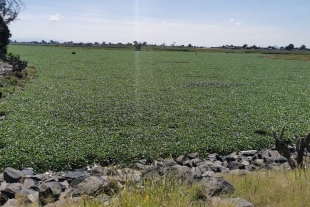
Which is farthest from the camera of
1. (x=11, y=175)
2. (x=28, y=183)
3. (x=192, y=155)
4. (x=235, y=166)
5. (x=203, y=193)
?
(x=192, y=155)

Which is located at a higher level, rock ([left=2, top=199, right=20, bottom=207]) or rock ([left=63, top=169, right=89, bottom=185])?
rock ([left=2, top=199, right=20, bottom=207])

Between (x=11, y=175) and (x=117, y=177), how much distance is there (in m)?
2.47

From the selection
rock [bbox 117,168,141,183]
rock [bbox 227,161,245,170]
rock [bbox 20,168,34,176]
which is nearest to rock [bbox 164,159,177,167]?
rock [bbox 227,161,245,170]

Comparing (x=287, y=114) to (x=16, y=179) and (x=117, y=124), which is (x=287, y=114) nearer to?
(x=117, y=124)

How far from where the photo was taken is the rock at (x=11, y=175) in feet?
21.2

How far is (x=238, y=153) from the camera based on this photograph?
8.69m

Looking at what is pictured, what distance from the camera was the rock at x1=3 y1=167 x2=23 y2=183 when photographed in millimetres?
6470

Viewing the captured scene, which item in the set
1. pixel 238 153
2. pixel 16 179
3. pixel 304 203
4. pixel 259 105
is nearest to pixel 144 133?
pixel 238 153

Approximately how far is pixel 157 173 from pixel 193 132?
466 cm

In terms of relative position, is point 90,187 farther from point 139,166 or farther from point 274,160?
point 274,160

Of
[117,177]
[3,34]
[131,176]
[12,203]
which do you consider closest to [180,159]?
[117,177]

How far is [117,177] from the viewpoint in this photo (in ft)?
19.4

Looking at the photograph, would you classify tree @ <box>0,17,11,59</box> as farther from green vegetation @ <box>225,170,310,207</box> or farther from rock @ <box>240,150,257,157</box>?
green vegetation @ <box>225,170,310,207</box>

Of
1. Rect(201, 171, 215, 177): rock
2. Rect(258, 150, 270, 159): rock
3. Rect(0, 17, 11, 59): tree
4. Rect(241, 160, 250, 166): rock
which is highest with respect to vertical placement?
Rect(0, 17, 11, 59): tree
